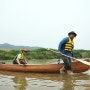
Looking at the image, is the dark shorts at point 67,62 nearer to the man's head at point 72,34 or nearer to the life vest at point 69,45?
the life vest at point 69,45

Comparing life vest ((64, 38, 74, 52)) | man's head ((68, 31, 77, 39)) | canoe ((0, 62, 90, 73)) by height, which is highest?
man's head ((68, 31, 77, 39))

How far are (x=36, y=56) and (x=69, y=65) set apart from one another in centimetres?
1548

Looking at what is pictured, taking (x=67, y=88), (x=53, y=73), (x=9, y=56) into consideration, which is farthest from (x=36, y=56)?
(x=67, y=88)

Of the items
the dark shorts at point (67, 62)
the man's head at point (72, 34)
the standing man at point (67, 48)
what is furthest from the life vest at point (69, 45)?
the dark shorts at point (67, 62)

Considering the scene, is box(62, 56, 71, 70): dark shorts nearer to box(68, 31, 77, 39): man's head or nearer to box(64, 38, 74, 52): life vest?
box(64, 38, 74, 52): life vest

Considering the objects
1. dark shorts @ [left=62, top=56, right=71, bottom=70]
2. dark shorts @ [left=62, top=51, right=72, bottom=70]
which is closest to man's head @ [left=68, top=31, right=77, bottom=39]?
dark shorts @ [left=62, top=51, right=72, bottom=70]

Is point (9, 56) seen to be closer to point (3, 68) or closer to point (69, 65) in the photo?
point (3, 68)

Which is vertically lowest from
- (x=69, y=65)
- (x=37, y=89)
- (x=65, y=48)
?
(x=37, y=89)

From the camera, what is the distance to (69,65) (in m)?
10.9

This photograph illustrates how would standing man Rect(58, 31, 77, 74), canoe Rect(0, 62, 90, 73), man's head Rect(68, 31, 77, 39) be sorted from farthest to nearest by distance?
canoe Rect(0, 62, 90, 73)
standing man Rect(58, 31, 77, 74)
man's head Rect(68, 31, 77, 39)

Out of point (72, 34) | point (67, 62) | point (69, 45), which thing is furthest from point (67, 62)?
point (72, 34)

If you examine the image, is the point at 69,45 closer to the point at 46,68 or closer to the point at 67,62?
the point at 67,62

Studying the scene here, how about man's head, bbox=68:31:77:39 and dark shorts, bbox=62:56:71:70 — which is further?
dark shorts, bbox=62:56:71:70

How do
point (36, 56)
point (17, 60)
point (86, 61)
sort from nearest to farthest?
point (86, 61)
point (17, 60)
point (36, 56)
